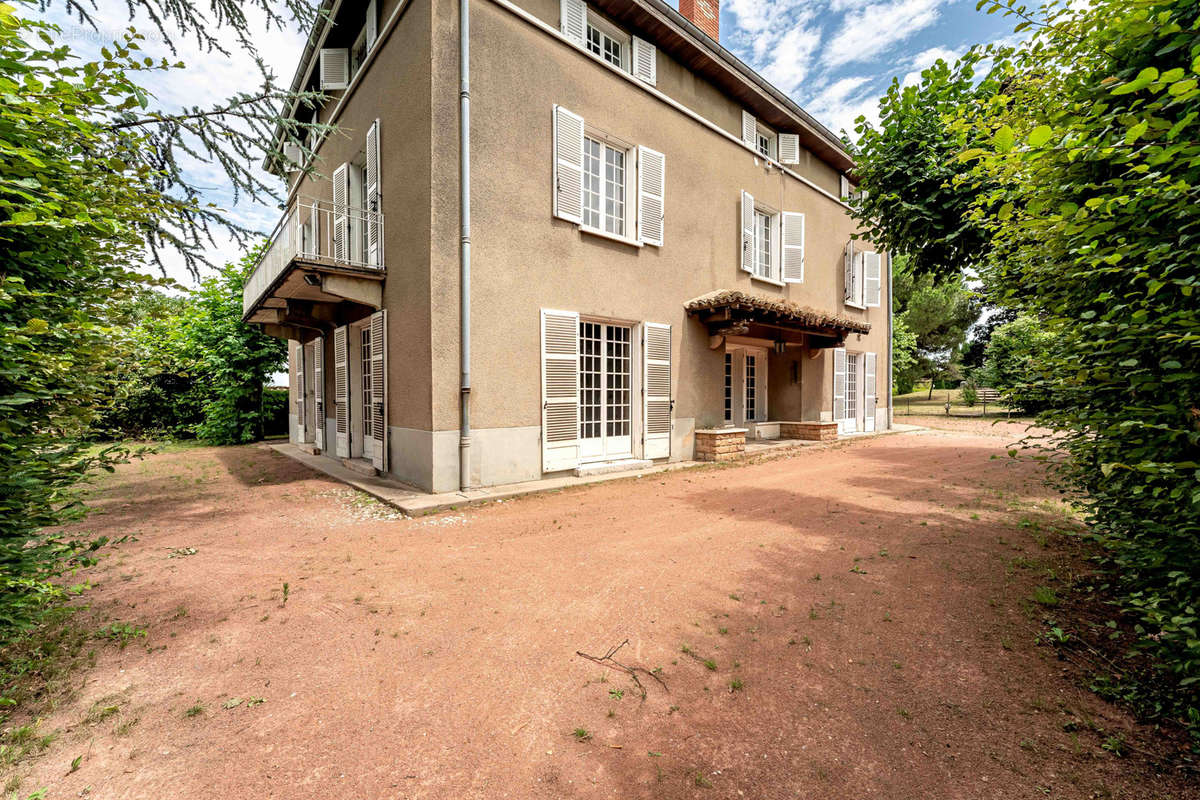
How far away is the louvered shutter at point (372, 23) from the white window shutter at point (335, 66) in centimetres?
143

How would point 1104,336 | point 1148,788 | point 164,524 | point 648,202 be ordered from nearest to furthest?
1. point 1148,788
2. point 1104,336
3. point 164,524
4. point 648,202

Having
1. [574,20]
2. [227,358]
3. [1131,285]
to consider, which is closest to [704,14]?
[574,20]

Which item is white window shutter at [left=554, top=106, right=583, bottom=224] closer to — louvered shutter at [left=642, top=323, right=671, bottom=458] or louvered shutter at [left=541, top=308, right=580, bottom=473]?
louvered shutter at [left=541, top=308, right=580, bottom=473]

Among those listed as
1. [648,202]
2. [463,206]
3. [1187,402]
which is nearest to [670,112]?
[648,202]

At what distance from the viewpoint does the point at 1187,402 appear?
1.87 m

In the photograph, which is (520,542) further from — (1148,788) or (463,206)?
(463,206)

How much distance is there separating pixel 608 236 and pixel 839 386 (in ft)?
30.4

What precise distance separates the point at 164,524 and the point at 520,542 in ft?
14.4

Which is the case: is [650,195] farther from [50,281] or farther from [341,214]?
[50,281]

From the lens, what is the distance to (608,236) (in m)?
8.27

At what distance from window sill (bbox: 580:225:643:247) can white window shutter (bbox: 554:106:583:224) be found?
16 cm

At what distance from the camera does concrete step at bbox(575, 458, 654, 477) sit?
8.09 m

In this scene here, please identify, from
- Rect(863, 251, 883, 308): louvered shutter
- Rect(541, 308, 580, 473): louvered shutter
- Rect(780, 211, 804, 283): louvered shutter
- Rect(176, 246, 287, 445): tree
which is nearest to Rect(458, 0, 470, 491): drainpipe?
Rect(541, 308, 580, 473): louvered shutter

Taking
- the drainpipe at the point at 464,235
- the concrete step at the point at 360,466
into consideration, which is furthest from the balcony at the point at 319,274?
the concrete step at the point at 360,466
